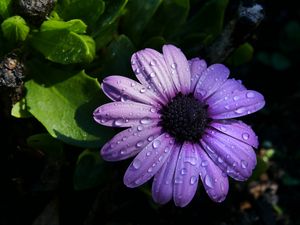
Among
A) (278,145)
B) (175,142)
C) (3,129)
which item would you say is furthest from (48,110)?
(278,145)

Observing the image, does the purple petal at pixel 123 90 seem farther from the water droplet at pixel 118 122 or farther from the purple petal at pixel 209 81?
the purple petal at pixel 209 81

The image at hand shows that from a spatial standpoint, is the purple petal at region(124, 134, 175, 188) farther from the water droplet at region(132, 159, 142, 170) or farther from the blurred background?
the blurred background

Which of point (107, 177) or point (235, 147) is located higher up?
point (235, 147)

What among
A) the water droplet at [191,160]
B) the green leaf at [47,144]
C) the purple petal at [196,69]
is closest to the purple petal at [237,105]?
the purple petal at [196,69]

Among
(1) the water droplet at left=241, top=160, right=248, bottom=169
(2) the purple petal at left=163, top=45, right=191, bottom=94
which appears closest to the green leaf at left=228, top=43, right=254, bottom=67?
(2) the purple petal at left=163, top=45, right=191, bottom=94

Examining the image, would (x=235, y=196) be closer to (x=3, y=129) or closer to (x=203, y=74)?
(x=203, y=74)
